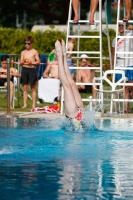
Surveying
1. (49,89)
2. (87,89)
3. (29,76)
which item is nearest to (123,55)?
(29,76)

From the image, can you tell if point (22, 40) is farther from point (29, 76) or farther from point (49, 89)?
point (29, 76)

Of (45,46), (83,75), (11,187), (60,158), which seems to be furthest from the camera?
(45,46)

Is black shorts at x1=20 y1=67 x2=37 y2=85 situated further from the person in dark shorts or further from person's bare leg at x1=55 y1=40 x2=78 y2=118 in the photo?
person's bare leg at x1=55 y1=40 x2=78 y2=118

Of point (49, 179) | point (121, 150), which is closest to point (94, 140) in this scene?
point (121, 150)

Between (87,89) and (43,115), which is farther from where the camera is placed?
(87,89)

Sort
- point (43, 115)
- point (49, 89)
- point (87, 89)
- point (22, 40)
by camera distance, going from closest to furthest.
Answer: point (43, 115)
point (49, 89)
point (87, 89)
point (22, 40)

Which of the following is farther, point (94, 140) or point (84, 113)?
point (84, 113)

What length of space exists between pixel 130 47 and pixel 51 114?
7.56 feet

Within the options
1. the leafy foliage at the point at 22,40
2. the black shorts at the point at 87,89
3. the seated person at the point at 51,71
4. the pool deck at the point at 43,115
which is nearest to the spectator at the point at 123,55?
the pool deck at the point at 43,115

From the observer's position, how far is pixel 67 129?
43.6 ft

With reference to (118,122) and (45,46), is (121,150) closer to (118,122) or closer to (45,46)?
(118,122)

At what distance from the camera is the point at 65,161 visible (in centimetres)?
953

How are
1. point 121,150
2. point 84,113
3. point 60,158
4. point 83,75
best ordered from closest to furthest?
point 60,158, point 121,150, point 84,113, point 83,75

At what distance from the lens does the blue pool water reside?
24.6ft
